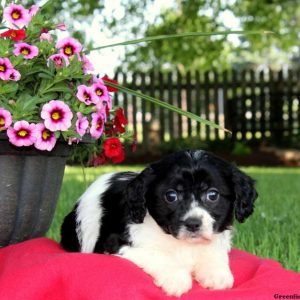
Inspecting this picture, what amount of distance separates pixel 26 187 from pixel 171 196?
1069 millimetres

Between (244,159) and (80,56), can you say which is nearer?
(80,56)

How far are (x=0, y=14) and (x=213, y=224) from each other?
76.3 inches

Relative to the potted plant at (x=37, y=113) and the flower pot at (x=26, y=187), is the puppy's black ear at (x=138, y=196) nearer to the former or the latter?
the potted plant at (x=37, y=113)

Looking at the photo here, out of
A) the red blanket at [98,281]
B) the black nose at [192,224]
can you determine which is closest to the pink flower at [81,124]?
the red blanket at [98,281]

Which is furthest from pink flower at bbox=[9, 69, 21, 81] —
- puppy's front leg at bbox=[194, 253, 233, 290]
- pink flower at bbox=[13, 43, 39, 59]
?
puppy's front leg at bbox=[194, 253, 233, 290]

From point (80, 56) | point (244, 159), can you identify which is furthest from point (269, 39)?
point (80, 56)

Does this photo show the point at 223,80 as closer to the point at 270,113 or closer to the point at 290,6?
the point at 270,113

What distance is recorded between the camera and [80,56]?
11.5 feet

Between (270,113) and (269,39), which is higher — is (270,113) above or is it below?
below

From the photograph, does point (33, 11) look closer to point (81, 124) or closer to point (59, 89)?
point (59, 89)

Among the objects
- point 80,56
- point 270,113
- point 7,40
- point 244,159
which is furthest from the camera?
point 270,113

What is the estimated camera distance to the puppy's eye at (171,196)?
2590 mm

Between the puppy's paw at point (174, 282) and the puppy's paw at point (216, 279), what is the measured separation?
119 mm

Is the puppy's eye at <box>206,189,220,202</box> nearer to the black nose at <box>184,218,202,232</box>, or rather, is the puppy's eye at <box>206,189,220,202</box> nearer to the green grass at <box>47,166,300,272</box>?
the black nose at <box>184,218,202,232</box>
